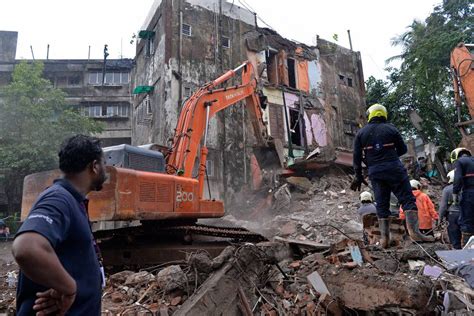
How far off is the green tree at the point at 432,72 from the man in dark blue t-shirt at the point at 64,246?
19294mm

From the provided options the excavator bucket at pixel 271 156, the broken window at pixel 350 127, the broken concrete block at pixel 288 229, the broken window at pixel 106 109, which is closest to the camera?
the broken concrete block at pixel 288 229

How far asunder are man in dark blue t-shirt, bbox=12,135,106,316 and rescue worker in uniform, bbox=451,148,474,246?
531 cm

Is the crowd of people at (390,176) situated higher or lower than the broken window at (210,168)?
lower

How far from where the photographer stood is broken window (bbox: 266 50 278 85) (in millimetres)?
20969

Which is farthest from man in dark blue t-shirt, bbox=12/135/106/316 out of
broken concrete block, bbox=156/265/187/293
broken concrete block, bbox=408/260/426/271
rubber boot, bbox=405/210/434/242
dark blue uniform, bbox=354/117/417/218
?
rubber boot, bbox=405/210/434/242

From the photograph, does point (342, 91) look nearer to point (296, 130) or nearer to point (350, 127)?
point (350, 127)

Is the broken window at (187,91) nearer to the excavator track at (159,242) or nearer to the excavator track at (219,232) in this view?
the excavator track at (159,242)

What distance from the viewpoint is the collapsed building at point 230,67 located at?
56.8 ft

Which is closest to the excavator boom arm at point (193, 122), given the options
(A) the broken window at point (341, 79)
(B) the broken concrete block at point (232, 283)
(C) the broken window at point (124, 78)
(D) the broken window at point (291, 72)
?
(B) the broken concrete block at point (232, 283)

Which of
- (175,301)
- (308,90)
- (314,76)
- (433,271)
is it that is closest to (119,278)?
(175,301)

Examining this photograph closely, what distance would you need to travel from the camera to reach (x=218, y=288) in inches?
170

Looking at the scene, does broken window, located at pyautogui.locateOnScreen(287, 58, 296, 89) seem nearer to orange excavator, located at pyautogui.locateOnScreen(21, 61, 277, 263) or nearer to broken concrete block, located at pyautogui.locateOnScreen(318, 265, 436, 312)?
orange excavator, located at pyautogui.locateOnScreen(21, 61, 277, 263)

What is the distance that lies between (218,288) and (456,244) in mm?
4075

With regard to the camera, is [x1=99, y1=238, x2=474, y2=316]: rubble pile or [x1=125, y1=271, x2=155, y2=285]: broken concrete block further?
[x1=125, y1=271, x2=155, y2=285]: broken concrete block
